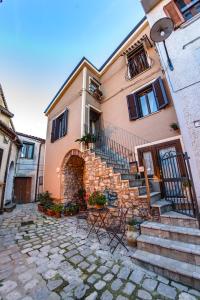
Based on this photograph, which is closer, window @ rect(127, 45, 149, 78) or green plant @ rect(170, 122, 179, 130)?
green plant @ rect(170, 122, 179, 130)

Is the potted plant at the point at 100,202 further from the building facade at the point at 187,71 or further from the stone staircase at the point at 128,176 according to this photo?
the building facade at the point at 187,71

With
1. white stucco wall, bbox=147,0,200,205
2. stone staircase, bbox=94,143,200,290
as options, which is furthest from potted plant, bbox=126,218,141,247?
white stucco wall, bbox=147,0,200,205

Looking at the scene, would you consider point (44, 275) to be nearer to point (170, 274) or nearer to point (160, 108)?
point (170, 274)

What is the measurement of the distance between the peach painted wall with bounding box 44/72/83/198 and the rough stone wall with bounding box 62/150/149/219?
1.81 ft

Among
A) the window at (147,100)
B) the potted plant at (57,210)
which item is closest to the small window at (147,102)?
the window at (147,100)

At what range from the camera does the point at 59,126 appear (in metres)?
9.45

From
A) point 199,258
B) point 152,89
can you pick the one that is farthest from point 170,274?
point 152,89

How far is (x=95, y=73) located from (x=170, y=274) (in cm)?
1066

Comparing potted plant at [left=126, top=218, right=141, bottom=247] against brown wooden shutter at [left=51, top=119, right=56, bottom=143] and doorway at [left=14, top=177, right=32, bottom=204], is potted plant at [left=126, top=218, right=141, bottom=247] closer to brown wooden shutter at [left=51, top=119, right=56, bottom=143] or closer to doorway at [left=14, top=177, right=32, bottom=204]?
brown wooden shutter at [left=51, top=119, right=56, bottom=143]

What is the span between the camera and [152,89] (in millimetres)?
6445

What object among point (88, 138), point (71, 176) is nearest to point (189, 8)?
point (88, 138)

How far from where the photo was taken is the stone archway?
750 centimetres

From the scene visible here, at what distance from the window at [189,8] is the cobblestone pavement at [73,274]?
7535 mm

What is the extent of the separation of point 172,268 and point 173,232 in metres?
0.74
